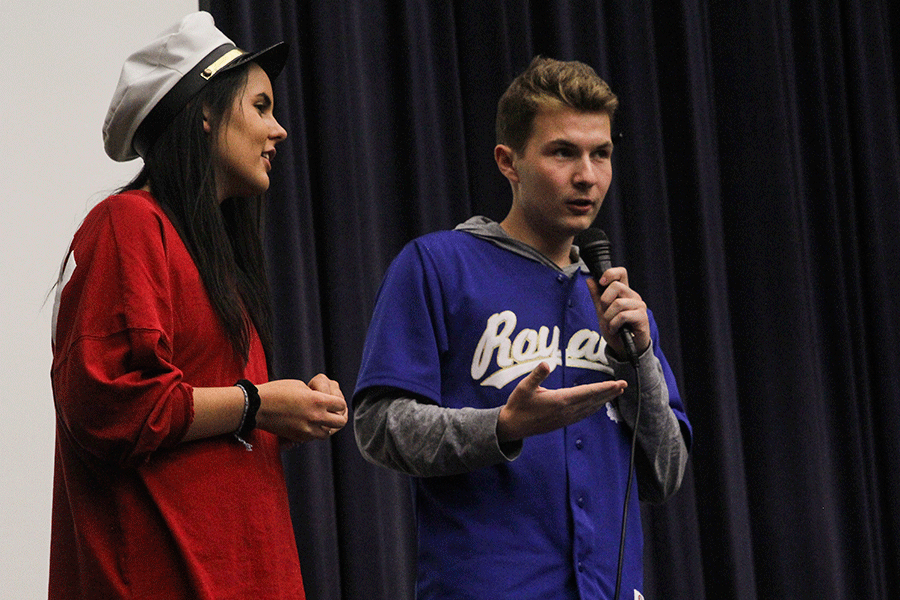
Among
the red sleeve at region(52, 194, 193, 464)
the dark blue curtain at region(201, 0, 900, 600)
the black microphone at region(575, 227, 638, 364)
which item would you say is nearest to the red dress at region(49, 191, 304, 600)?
the red sleeve at region(52, 194, 193, 464)

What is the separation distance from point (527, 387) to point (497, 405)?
220mm

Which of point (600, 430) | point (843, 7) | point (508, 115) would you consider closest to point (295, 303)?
point (508, 115)

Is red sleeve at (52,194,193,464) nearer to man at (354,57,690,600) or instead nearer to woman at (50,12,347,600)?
woman at (50,12,347,600)

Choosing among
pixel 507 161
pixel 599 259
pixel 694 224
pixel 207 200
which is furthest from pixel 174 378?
pixel 694 224

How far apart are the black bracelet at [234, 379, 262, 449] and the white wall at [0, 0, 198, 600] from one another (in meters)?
0.92

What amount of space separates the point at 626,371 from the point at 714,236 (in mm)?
1609

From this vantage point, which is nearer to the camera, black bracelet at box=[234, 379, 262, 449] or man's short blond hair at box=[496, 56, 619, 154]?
black bracelet at box=[234, 379, 262, 449]

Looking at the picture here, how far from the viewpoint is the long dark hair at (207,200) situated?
48.5 inches

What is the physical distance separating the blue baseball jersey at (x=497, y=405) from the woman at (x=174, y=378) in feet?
0.60

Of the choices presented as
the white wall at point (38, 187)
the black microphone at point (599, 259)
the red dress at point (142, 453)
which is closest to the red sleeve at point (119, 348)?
the red dress at point (142, 453)

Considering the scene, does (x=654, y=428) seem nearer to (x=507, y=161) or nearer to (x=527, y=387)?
(x=527, y=387)

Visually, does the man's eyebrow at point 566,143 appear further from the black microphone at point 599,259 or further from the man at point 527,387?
the black microphone at point 599,259

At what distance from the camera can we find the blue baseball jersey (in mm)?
1288

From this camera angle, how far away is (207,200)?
49.8 inches
